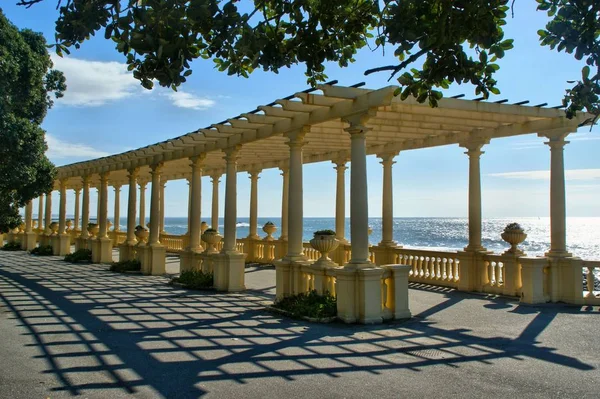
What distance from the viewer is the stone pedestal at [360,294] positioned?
11.2 m

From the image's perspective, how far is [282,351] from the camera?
29.0 ft

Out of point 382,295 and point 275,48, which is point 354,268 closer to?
point 382,295

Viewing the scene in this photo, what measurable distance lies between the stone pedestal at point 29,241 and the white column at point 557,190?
107 ft

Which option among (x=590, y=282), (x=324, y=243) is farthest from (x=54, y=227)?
(x=590, y=282)

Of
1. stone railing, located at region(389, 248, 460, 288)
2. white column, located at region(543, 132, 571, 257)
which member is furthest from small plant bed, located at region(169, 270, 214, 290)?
white column, located at region(543, 132, 571, 257)

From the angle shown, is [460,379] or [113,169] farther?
[113,169]

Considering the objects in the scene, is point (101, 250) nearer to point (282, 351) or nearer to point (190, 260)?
point (190, 260)

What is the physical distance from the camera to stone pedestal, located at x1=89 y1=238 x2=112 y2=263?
88.3ft

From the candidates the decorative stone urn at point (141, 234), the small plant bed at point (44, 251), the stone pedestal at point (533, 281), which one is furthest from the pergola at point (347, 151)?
the small plant bed at point (44, 251)

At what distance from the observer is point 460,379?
7.20 metres

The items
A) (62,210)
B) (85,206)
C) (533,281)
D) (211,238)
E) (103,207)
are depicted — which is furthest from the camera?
(62,210)

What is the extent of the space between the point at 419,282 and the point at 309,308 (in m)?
6.47

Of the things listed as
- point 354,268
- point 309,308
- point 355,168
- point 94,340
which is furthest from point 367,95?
point 94,340

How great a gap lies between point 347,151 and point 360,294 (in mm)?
9908
